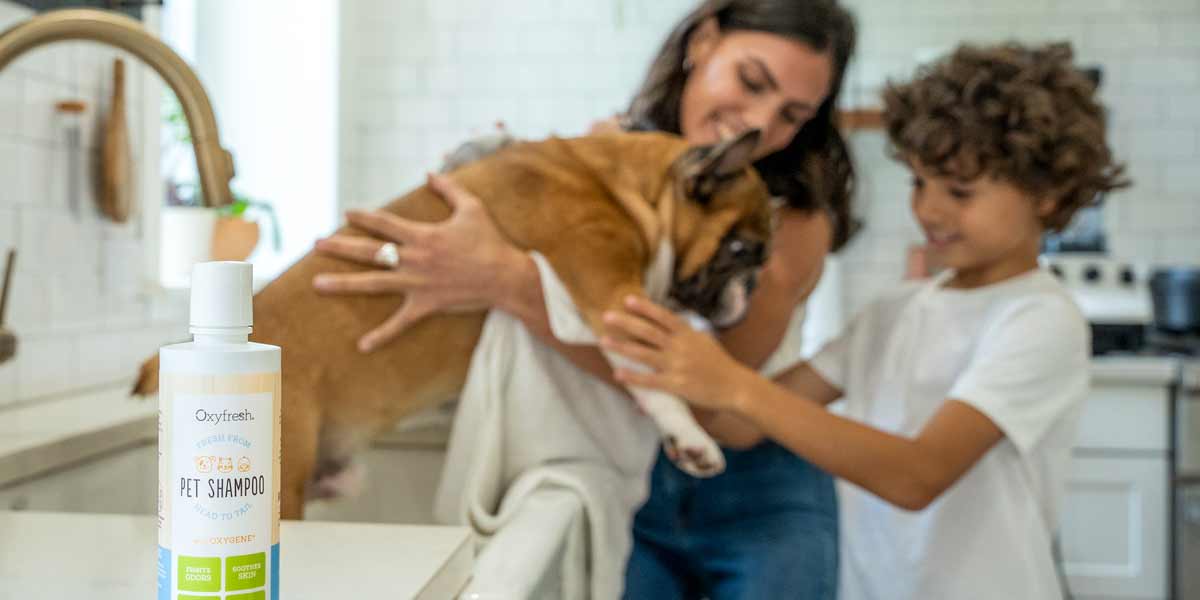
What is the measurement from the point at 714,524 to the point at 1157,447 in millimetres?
1657

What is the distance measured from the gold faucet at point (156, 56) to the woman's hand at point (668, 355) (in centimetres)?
45

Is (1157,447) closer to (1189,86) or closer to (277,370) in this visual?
(1189,86)

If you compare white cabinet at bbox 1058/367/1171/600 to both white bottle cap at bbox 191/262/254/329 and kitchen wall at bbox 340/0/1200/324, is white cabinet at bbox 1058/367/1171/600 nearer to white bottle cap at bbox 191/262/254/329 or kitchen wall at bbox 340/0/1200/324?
kitchen wall at bbox 340/0/1200/324

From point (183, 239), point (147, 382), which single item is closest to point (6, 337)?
point (147, 382)

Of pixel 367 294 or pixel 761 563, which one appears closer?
pixel 367 294

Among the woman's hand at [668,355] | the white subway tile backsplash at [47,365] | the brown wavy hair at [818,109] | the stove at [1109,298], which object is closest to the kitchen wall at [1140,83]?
the stove at [1109,298]

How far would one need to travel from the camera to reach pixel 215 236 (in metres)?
2.03

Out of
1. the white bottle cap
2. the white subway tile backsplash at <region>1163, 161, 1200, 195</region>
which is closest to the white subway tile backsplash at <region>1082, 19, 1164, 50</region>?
the white subway tile backsplash at <region>1163, 161, 1200, 195</region>

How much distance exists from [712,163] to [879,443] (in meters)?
0.38

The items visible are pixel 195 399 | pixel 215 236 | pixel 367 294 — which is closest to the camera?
pixel 195 399

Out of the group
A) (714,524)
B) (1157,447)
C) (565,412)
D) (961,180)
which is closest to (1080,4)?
(1157,447)

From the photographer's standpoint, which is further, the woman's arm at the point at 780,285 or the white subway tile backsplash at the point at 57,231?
the woman's arm at the point at 780,285

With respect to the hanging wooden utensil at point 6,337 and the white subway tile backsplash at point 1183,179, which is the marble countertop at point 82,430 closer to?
the hanging wooden utensil at point 6,337

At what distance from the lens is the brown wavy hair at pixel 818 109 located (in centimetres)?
139
